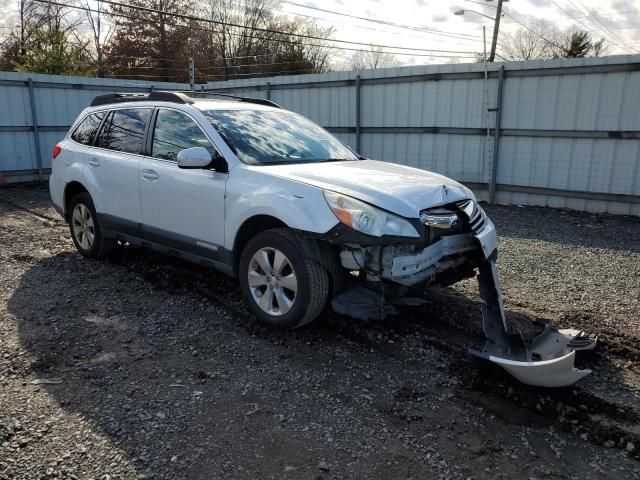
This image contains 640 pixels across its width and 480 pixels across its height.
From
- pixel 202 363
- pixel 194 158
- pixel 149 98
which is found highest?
pixel 149 98

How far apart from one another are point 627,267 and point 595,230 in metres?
2.08

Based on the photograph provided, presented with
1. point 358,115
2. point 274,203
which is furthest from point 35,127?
point 274,203

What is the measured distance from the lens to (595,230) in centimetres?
795

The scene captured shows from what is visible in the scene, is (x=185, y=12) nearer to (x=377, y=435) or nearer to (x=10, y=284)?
(x=10, y=284)

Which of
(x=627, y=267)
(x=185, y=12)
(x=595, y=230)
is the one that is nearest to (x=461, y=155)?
(x=595, y=230)

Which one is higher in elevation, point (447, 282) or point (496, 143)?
point (496, 143)

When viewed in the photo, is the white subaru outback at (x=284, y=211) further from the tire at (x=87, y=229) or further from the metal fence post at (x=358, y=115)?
the metal fence post at (x=358, y=115)

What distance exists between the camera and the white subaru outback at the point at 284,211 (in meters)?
3.65

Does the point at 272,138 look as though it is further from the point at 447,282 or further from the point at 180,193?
the point at 447,282

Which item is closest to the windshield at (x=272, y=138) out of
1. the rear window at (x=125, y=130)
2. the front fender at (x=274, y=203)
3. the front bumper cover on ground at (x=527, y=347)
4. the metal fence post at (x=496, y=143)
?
the front fender at (x=274, y=203)

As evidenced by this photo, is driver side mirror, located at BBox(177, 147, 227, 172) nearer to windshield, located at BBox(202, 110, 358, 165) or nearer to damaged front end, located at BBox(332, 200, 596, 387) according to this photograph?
windshield, located at BBox(202, 110, 358, 165)

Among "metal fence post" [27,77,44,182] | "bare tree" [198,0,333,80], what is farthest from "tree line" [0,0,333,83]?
"metal fence post" [27,77,44,182]

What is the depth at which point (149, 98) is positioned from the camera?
5305mm

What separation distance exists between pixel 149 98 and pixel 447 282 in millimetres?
3485
